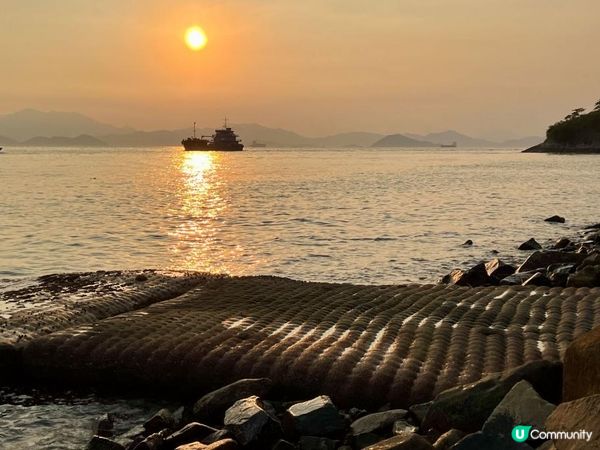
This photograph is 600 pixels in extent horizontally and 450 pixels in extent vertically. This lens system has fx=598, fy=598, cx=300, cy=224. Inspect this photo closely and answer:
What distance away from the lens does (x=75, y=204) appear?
3984 cm

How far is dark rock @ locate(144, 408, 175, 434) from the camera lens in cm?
653

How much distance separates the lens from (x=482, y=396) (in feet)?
17.3

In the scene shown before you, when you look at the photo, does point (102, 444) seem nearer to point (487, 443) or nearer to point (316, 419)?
point (316, 419)

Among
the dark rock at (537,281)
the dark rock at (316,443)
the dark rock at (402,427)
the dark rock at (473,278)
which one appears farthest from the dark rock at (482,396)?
the dark rock at (473,278)

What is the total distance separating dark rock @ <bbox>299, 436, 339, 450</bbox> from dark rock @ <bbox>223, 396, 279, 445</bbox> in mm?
348

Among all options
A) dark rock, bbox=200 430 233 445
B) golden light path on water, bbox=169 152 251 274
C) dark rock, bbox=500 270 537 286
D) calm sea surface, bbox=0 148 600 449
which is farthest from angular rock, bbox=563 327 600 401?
golden light path on water, bbox=169 152 251 274

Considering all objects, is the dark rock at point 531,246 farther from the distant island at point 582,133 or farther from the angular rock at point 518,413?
the distant island at point 582,133

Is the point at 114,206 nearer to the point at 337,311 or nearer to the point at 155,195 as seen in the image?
the point at 155,195

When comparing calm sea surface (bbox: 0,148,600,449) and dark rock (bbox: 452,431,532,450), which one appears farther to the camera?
calm sea surface (bbox: 0,148,600,449)

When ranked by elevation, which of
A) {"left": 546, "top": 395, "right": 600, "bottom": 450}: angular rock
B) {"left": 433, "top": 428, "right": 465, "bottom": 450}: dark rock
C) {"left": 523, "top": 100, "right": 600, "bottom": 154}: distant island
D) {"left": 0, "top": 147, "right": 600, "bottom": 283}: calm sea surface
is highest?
{"left": 523, "top": 100, "right": 600, "bottom": 154}: distant island

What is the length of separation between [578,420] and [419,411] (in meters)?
2.30

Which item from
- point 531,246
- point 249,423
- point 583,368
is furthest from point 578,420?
point 531,246

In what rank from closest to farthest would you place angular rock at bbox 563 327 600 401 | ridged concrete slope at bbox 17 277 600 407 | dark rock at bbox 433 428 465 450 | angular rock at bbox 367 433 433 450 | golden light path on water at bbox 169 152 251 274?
1. angular rock at bbox 563 327 600 401
2. angular rock at bbox 367 433 433 450
3. dark rock at bbox 433 428 465 450
4. ridged concrete slope at bbox 17 277 600 407
5. golden light path on water at bbox 169 152 251 274

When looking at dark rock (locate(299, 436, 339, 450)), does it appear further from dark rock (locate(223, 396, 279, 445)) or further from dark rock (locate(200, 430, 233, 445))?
dark rock (locate(200, 430, 233, 445))
